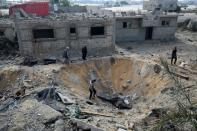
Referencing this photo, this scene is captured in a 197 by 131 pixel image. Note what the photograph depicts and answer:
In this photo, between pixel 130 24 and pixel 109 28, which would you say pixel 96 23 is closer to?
pixel 109 28

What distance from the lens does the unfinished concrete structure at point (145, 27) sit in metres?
28.9

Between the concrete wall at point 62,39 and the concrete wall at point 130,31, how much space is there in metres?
6.03

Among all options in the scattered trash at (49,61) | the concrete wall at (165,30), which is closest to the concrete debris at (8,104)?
the scattered trash at (49,61)

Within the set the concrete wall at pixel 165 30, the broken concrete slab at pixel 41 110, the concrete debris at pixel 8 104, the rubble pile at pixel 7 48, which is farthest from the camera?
the concrete wall at pixel 165 30

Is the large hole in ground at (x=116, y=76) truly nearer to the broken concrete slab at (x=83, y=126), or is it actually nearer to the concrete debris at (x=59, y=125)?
the concrete debris at (x=59, y=125)

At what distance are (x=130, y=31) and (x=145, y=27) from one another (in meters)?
1.76

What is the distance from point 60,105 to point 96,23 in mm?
10250

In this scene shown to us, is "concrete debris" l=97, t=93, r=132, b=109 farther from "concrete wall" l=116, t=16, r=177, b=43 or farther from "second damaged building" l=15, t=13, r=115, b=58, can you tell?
"concrete wall" l=116, t=16, r=177, b=43

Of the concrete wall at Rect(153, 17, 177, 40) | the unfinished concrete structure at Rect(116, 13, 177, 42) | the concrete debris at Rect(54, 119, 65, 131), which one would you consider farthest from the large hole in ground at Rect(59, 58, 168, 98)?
the concrete wall at Rect(153, 17, 177, 40)

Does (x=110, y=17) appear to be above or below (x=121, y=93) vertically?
above

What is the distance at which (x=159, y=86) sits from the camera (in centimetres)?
1752

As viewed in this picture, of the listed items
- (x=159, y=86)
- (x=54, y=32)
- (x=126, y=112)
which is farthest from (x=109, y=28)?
(x=126, y=112)

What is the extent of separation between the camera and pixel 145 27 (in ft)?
96.8

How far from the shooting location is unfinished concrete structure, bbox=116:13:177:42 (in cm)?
2891
